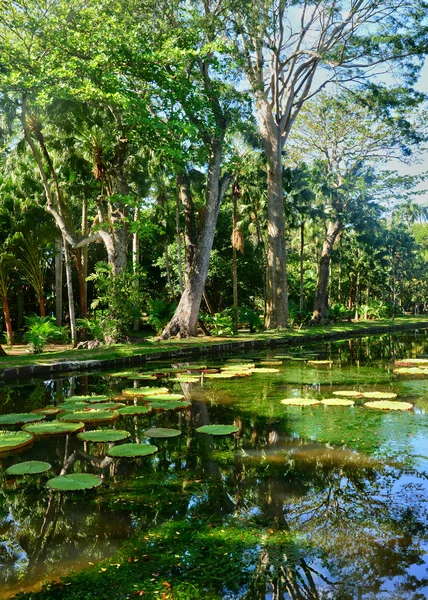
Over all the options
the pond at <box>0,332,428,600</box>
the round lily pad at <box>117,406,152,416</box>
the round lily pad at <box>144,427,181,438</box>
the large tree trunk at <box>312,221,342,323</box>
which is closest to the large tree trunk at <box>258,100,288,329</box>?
the large tree trunk at <box>312,221,342,323</box>

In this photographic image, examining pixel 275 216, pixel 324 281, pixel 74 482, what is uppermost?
pixel 275 216

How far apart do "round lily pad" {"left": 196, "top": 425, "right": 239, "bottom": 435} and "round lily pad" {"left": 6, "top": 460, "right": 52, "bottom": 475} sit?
1935 mm

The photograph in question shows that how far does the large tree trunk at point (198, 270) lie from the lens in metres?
19.2

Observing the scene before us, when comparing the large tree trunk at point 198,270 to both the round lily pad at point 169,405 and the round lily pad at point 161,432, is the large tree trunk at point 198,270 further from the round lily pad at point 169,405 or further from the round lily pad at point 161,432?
the round lily pad at point 161,432

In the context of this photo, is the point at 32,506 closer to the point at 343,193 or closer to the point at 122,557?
the point at 122,557

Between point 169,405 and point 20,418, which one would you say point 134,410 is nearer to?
point 169,405

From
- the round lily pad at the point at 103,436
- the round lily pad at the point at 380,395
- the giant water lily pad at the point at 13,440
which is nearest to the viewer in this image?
the giant water lily pad at the point at 13,440

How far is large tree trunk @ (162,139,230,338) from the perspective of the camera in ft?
63.1

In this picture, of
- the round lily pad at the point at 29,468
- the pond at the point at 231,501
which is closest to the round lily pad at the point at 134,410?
the pond at the point at 231,501

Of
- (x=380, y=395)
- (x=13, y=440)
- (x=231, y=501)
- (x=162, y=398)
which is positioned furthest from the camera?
(x=380, y=395)

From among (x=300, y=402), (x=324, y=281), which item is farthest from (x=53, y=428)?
(x=324, y=281)

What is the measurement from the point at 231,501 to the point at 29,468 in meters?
1.97

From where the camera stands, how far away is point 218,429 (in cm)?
646

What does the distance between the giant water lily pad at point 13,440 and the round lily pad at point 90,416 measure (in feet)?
2.77
